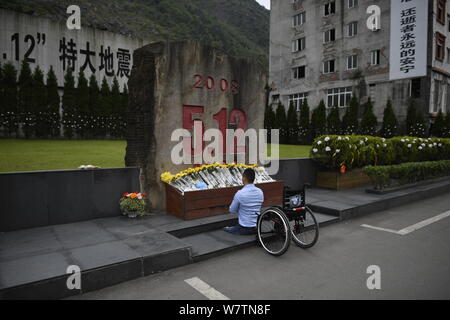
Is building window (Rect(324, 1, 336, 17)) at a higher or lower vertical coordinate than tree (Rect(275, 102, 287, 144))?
higher

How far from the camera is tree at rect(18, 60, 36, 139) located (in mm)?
18703

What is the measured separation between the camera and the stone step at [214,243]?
4.68 metres

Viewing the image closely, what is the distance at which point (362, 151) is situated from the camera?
10.0 metres

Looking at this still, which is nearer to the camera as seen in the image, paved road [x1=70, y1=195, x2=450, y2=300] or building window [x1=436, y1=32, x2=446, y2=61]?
paved road [x1=70, y1=195, x2=450, y2=300]

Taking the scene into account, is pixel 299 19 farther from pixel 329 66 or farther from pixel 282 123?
pixel 282 123

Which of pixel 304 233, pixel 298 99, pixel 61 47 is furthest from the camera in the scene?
pixel 298 99

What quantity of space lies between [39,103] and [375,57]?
25306 mm

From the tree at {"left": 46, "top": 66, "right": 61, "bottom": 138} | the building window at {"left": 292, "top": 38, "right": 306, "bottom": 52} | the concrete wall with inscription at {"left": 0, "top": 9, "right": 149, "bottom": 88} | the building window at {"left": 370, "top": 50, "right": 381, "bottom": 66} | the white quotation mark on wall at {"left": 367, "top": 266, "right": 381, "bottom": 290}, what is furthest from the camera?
the building window at {"left": 292, "top": 38, "right": 306, "bottom": 52}

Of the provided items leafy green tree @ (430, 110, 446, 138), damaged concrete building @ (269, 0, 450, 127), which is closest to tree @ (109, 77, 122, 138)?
damaged concrete building @ (269, 0, 450, 127)

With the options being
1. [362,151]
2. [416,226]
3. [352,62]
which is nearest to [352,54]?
[352,62]

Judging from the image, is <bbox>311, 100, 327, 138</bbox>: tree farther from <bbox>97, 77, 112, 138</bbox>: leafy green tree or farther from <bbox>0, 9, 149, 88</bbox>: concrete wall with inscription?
<bbox>97, 77, 112, 138</bbox>: leafy green tree

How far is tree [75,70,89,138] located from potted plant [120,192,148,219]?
656 inches

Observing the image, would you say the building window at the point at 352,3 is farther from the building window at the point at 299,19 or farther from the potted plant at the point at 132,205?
the potted plant at the point at 132,205
